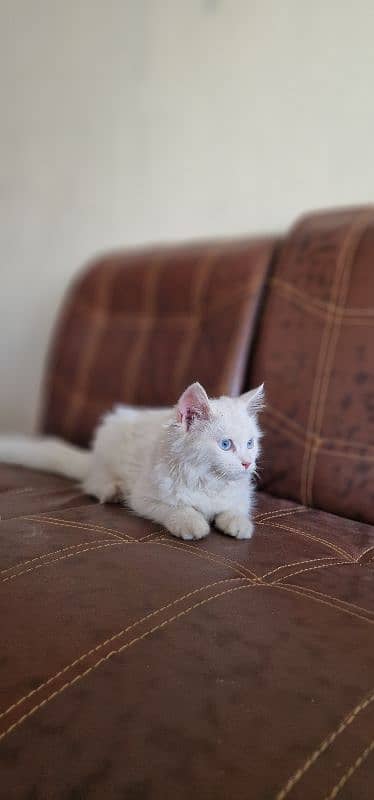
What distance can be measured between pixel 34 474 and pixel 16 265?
3.55 feet

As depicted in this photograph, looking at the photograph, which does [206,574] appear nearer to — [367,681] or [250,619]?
[250,619]

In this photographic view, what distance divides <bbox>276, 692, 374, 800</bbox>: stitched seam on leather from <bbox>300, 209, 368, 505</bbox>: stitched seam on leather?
624mm

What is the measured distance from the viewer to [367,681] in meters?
0.54

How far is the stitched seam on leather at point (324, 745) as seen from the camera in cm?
43

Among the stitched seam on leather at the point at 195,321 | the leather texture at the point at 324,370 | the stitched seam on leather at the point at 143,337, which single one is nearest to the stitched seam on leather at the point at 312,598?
the leather texture at the point at 324,370

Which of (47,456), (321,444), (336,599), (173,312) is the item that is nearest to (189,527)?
(336,599)

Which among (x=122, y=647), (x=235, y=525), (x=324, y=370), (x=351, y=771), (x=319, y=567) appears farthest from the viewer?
(x=324, y=370)

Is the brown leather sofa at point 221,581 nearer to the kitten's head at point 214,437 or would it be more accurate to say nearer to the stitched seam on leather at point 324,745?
the stitched seam on leather at point 324,745

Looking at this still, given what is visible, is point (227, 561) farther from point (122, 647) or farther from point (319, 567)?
point (122, 647)

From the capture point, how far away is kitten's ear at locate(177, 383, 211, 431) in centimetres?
84

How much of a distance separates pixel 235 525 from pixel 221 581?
185mm

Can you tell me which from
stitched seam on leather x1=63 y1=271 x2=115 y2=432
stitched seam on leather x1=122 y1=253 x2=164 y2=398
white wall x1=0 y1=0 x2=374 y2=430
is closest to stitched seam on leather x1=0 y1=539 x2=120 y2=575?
stitched seam on leather x1=122 y1=253 x2=164 y2=398

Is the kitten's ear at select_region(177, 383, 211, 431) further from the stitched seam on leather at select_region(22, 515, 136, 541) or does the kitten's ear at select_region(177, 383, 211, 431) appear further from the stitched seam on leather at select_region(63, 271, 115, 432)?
the stitched seam on leather at select_region(63, 271, 115, 432)

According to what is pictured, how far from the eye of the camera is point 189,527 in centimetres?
88
